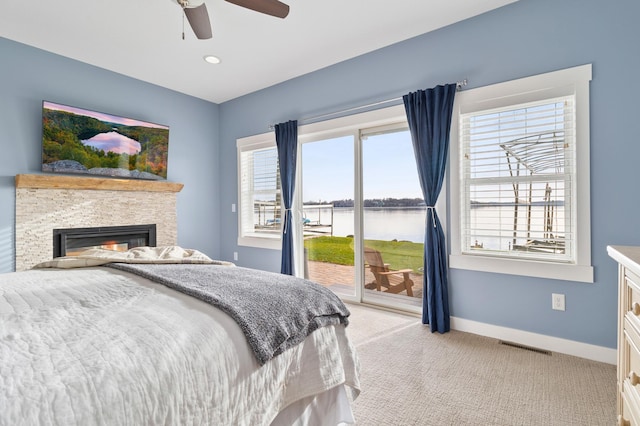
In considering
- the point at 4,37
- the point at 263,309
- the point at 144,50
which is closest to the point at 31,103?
the point at 4,37

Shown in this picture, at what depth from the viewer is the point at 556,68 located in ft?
7.91

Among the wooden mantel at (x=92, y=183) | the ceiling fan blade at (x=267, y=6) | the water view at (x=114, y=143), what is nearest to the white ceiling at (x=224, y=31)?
the ceiling fan blade at (x=267, y=6)

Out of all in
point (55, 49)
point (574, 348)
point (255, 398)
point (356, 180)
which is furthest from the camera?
point (356, 180)

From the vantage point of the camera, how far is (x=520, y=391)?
189 centimetres

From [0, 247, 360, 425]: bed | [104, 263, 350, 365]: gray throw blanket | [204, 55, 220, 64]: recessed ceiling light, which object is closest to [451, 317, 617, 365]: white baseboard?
[0, 247, 360, 425]: bed

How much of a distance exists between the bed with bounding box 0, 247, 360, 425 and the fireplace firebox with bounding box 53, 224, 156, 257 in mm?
1861

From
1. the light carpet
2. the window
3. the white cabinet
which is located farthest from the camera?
the window

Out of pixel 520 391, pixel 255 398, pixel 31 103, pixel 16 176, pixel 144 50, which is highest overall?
pixel 144 50

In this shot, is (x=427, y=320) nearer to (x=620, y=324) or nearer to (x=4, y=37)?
(x=620, y=324)

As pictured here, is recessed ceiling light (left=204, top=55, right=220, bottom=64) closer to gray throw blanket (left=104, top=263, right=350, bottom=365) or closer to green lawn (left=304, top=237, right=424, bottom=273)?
green lawn (left=304, top=237, right=424, bottom=273)

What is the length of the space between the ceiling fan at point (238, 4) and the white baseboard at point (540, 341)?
2843 millimetres

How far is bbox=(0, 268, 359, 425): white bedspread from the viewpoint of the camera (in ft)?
2.36

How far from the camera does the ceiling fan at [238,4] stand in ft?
6.93

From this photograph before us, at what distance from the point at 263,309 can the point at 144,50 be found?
3.25 metres
